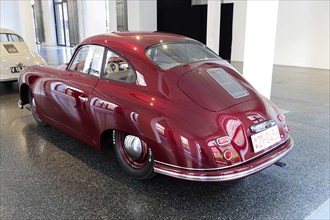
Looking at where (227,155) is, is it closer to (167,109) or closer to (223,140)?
(223,140)

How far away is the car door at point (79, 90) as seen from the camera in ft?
9.00

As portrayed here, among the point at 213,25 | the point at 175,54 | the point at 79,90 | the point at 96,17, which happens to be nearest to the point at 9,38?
the point at 79,90

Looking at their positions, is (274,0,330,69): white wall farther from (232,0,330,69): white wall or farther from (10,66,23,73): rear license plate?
(10,66,23,73): rear license plate

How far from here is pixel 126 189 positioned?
8.09ft

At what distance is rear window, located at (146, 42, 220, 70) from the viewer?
8.31 feet

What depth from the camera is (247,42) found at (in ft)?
13.9

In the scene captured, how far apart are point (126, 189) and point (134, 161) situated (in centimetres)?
26

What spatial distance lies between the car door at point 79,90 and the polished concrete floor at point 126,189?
37 cm

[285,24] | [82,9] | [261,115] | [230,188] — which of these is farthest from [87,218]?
[82,9]

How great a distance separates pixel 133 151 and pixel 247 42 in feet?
8.63

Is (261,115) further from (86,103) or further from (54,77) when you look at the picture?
(54,77)

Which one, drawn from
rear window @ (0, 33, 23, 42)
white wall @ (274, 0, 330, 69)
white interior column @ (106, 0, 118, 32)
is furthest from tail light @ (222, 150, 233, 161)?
white interior column @ (106, 0, 118, 32)

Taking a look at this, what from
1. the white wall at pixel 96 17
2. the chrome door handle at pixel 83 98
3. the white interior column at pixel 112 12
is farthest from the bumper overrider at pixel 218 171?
the white wall at pixel 96 17

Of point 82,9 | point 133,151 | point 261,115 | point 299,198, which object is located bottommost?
point 299,198
